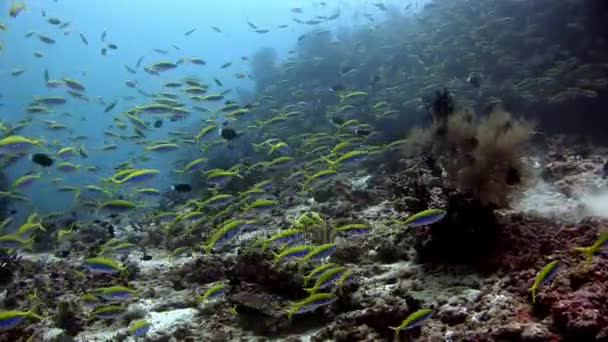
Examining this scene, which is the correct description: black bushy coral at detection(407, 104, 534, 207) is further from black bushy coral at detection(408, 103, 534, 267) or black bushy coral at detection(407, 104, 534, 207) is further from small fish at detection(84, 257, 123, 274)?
small fish at detection(84, 257, 123, 274)

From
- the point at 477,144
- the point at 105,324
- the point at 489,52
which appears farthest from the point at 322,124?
the point at 105,324

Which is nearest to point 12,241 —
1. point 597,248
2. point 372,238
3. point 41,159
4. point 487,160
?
point 41,159

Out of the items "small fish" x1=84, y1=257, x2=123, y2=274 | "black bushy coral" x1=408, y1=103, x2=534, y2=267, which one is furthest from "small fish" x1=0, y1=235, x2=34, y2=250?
"black bushy coral" x1=408, y1=103, x2=534, y2=267

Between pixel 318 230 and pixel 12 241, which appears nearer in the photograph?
pixel 318 230

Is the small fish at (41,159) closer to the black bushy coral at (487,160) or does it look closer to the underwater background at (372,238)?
the underwater background at (372,238)

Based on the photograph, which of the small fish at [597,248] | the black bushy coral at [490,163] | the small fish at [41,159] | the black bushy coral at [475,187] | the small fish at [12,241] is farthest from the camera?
the small fish at [41,159]

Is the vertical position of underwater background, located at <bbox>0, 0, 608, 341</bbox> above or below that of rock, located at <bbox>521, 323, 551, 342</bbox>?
below

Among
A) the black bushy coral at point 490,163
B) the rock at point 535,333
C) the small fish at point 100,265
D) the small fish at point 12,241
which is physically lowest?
the small fish at point 12,241

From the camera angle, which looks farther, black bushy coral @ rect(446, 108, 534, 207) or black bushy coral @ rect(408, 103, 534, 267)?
black bushy coral @ rect(446, 108, 534, 207)

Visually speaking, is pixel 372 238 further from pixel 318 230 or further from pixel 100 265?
pixel 100 265

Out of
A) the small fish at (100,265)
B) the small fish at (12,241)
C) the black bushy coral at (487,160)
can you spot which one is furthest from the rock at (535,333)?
the small fish at (12,241)

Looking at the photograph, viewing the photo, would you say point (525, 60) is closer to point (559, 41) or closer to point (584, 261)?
point (559, 41)

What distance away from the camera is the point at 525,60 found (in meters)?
19.2

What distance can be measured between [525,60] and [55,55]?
204287 mm
